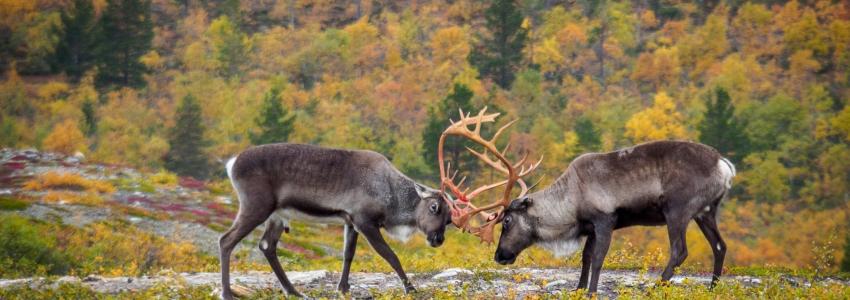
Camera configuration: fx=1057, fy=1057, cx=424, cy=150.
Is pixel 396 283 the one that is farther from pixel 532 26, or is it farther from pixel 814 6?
pixel 814 6

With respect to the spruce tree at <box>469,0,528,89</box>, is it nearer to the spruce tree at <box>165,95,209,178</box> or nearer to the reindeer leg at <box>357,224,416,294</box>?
the spruce tree at <box>165,95,209,178</box>

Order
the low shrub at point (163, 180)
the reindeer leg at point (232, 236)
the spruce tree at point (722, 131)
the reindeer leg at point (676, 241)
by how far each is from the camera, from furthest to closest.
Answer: the spruce tree at point (722, 131) < the low shrub at point (163, 180) < the reindeer leg at point (232, 236) < the reindeer leg at point (676, 241)

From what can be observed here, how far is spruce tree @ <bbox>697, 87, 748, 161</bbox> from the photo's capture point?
248 ft

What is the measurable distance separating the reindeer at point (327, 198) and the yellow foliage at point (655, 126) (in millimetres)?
68784

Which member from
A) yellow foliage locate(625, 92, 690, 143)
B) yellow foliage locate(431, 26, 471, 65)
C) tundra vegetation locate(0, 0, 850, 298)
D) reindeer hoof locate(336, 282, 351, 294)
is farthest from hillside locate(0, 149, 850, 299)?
yellow foliage locate(431, 26, 471, 65)

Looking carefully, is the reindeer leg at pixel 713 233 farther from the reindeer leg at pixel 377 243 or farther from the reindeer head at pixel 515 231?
the reindeer leg at pixel 377 243

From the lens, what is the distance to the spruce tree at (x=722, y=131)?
75500mm

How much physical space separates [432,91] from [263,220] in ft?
276

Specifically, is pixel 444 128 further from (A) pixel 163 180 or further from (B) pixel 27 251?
(B) pixel 27 251

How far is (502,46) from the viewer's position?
328 feet

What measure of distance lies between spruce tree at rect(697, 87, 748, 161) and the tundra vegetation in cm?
19

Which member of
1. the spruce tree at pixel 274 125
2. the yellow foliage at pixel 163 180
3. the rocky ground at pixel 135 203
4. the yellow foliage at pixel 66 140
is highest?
the rocky ground at pixel 135 203

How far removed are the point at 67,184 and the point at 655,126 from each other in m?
53.5

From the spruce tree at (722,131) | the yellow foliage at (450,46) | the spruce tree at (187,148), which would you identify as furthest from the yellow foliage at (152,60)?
the spruce tree at (722,131)
